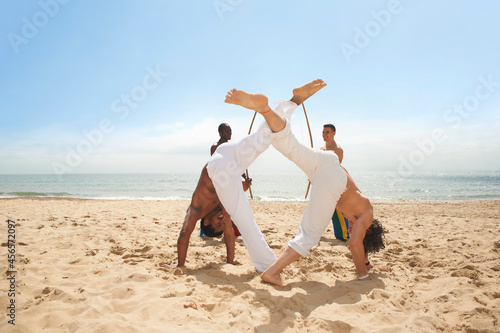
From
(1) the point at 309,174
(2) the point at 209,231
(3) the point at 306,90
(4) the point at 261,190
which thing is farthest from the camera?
(4) the point at 261,190

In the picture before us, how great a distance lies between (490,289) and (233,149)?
281cm

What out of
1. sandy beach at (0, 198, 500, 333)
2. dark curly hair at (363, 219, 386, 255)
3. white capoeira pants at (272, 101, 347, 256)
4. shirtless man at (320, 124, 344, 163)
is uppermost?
shirtless man at (320, 124, 344, 163)

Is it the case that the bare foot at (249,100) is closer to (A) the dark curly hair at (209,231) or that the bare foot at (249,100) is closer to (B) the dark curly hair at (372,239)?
(B) the dark curly hair at (372,239)

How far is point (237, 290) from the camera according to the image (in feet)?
8.24

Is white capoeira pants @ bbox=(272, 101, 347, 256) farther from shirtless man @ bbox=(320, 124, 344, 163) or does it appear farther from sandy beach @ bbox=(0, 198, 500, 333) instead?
shirtless man @ bbox=(320, 124, 344, 163)

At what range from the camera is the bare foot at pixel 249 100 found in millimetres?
2486

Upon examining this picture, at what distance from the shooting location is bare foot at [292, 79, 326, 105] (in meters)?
3.03

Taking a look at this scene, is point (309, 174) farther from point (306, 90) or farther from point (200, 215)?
point (200, 215)

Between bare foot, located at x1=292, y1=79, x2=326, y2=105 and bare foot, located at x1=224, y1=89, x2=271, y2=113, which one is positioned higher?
bare foot, located at x1=292, y1=79, x2=326, y2=105

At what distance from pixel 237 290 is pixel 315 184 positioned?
4.15 ft

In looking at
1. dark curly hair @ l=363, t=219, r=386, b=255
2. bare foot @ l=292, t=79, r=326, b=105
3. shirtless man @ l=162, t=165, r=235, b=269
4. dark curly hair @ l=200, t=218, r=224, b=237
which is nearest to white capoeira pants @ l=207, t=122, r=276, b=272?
shirtless man @ l=162, t=165, r=235, b=269

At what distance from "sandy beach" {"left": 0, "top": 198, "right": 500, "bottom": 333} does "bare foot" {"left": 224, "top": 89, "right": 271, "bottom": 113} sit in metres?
1.70

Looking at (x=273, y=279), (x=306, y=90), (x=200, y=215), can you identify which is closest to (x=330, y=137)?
(x=306, y=90)

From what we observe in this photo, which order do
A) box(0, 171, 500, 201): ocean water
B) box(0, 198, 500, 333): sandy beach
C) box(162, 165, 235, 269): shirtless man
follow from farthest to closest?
1. box(0, 171, 500, 201): ocean water
2. box(162, 165, 235, 269): shirtless man
3. box(0, 198, 500, 333): sandy beach
